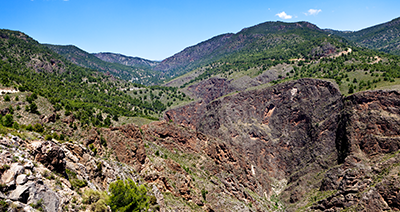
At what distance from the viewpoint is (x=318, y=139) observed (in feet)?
364

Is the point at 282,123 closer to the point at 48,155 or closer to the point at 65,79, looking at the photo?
the point at 48,155

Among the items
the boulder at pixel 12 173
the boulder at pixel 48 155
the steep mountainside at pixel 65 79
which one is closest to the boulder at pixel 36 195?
the boulder at pixel 12 173

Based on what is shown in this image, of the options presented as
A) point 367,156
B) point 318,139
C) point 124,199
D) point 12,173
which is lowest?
point 367,156

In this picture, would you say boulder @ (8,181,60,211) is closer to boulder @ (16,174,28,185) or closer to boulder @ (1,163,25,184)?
boulder @ (16,174,28,185)

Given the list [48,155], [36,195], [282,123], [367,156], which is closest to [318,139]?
[282,123]

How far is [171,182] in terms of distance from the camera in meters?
54.6

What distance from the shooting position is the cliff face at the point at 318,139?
71.6 metres

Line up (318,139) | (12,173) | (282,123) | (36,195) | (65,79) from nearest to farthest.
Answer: (12,173)
(36,195)
(318,139)
(282,123)
(65,79)

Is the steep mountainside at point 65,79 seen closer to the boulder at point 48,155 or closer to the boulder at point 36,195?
the boulder at point 48,155

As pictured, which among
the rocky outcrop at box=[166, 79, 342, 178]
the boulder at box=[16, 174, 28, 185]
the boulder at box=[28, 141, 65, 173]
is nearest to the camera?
the boulder at box=[16, 174, 28, 185]

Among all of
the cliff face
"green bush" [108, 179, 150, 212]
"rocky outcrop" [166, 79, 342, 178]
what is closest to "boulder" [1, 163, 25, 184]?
"green bush" [108, 179, 150, 212]

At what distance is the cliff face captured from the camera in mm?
71562

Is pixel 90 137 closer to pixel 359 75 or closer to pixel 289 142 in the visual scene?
pixel 289 142

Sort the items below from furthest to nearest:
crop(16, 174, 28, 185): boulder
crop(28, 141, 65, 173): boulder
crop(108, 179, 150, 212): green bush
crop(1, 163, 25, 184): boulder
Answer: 1. crop(108, 179, 150, 212): green bush
2. crop(28, 141, 65, 173): boulder
3. crop(16, 174, 28, 185): boulder
4. crop(1, 163, 25, 184): boulder
